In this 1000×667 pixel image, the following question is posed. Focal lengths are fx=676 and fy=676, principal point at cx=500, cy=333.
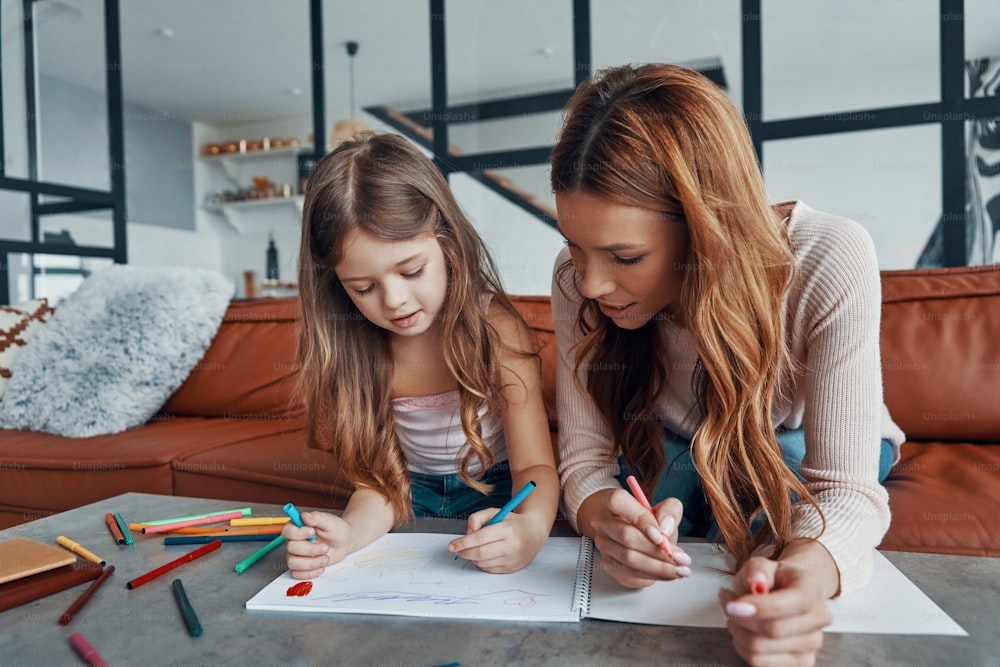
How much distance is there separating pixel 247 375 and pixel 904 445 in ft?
5.69

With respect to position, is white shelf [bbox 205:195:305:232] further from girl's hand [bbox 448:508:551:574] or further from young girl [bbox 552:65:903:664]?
girl's hand [bbox 448:508:551:574]

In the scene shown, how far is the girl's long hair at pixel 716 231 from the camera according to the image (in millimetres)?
740

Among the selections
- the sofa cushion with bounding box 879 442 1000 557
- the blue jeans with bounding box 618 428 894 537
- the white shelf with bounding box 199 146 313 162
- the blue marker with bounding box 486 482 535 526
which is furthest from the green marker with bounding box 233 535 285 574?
the white shelf with bounding box 199 146 313 162

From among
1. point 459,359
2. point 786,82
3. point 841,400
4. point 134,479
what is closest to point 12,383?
point 134,479

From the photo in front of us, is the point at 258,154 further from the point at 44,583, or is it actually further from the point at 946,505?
the point at 946,505

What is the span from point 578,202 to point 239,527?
1.87 feet

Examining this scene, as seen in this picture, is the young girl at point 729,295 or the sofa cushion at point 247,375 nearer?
the young girl at point 729,295

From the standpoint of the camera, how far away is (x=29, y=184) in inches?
112

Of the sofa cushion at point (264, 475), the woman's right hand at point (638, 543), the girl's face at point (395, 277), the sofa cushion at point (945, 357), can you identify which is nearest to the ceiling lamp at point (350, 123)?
the sofa cushion at point (264, 475)

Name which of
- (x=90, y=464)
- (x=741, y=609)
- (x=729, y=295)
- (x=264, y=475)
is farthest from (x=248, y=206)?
(x=741, y=609)

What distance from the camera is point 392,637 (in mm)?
548

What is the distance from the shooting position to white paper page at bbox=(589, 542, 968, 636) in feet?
1.77

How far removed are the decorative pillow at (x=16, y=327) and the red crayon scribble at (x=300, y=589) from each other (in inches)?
69.5

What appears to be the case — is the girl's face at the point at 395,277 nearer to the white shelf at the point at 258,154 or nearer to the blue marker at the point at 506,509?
the blue marker at the point at 506,509
